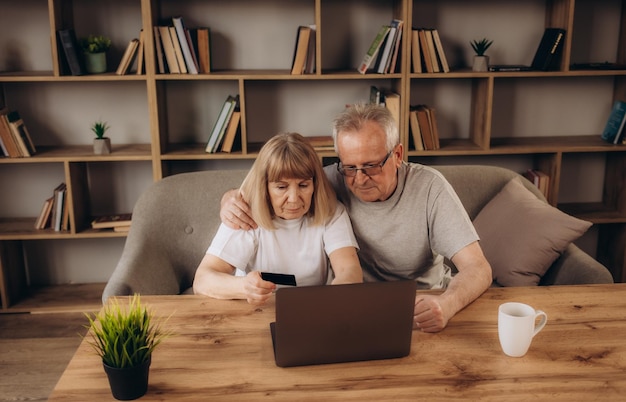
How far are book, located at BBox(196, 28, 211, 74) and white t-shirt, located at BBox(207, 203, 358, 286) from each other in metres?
1.56

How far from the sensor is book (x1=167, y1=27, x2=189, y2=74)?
315 centimetres

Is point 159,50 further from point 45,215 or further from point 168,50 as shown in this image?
point 45,215

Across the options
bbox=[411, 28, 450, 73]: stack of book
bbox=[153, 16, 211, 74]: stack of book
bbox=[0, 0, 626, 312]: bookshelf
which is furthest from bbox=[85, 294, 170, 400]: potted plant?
bbox=[411, 28, 450, 73]: stack of book

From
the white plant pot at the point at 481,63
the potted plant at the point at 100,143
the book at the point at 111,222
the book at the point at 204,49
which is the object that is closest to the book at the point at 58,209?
the book at the point at 111,222

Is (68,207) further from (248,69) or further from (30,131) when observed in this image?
(248,69)

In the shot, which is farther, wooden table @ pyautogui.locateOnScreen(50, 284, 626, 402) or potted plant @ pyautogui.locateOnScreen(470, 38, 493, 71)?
potted plant @ pyautogui.locateOnScreen(470, 38, 493, 71)

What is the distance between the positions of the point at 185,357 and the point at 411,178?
3.21 ft

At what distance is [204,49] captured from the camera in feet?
10.6

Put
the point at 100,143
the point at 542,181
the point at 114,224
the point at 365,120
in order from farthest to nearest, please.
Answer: the point at 542,181 < the point at 114,224 < the point at 100,143 < the point at 365,120

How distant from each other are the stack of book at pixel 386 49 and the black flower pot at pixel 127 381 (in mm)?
2324

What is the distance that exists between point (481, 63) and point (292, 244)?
1888 mm

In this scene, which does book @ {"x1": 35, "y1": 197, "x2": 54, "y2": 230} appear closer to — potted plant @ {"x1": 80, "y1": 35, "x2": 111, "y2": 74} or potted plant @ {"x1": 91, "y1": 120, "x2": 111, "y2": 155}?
potted plant @ {"x1": 91, "y1": 120, "x2": 111, "y2": 155}

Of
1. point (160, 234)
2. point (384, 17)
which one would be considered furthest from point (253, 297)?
point (384, 17)

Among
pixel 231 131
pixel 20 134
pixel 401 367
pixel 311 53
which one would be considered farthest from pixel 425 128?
pixel 401 367
